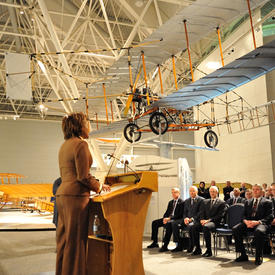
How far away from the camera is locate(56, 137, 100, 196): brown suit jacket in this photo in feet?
8.16

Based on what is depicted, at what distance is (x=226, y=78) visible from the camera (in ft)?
25.0

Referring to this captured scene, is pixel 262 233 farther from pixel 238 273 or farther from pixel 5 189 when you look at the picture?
pixel 5 189

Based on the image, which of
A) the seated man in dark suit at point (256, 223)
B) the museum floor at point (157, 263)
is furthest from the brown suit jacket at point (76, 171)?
the seated man in dark suit at point (256, 223)

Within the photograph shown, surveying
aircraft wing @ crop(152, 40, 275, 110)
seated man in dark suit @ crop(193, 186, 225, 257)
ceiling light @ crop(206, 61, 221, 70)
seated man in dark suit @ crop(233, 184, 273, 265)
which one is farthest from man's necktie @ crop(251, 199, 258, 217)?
ceiling light @ crop(206, 61, 221, 70)

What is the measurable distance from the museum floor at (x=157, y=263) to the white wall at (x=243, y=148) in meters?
9.66

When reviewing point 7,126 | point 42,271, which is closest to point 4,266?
point 42,271

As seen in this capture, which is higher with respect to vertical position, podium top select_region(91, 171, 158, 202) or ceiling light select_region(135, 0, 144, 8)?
ceiling light select_region(135, 0, 144, 8)

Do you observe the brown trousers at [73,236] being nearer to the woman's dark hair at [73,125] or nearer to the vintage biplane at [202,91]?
the woman's dark hair at [73,125]

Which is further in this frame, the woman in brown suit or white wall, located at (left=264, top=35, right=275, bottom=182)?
white wall, located at (left=264, top=35, right=275, bottom=182)

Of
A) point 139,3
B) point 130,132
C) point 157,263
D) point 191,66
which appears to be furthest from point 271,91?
point 157,263

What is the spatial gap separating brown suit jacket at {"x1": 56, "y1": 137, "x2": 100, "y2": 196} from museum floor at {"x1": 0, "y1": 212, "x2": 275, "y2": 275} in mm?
2002

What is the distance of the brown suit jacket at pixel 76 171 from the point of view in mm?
2488

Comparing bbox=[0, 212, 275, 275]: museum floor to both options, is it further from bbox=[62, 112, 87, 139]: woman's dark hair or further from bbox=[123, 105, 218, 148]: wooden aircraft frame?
bbox=[123, 105, 218, 148]: wooden aircraft frame

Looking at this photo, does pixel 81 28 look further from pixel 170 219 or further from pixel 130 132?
pixel 170 219
